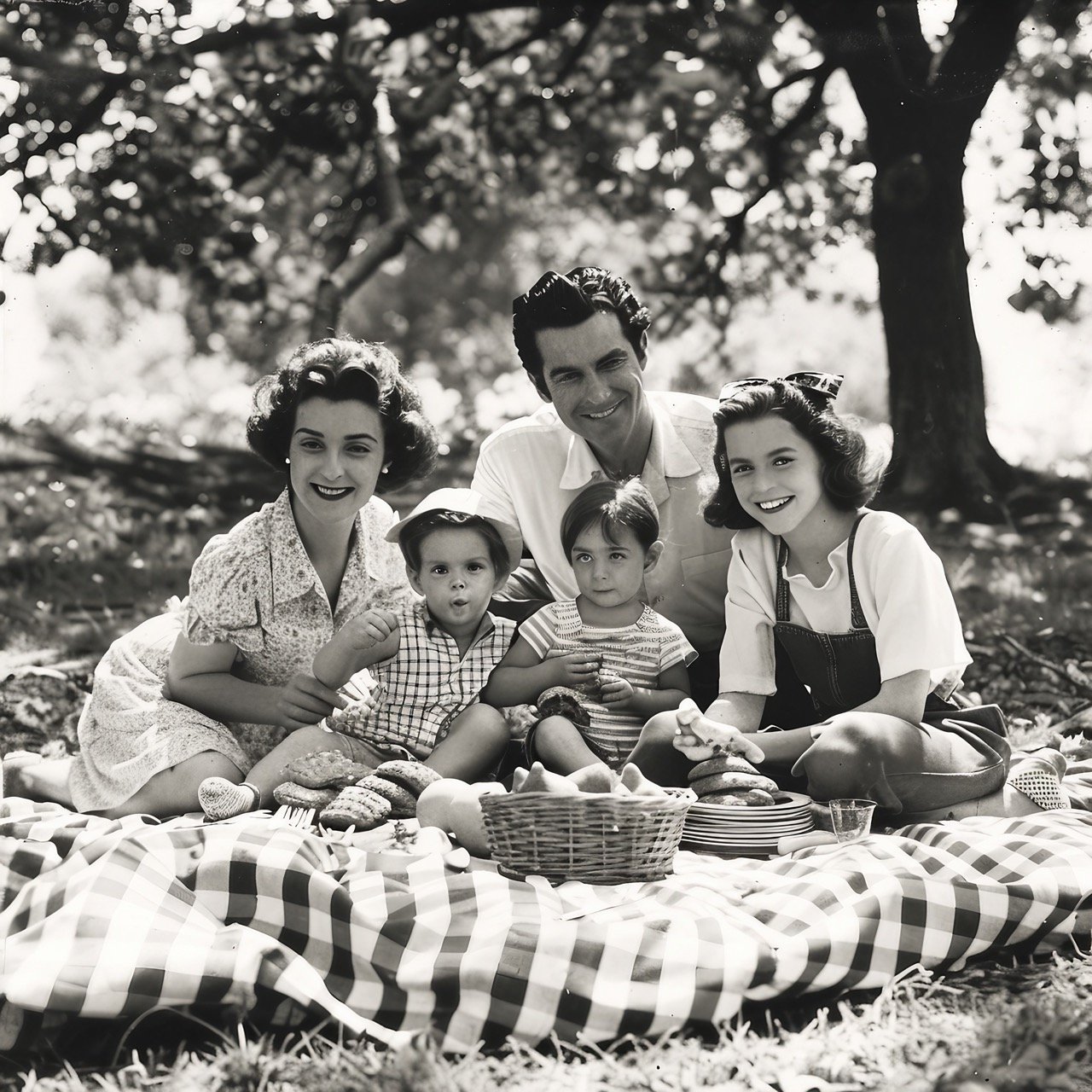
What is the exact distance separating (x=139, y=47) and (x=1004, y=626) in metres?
5.46

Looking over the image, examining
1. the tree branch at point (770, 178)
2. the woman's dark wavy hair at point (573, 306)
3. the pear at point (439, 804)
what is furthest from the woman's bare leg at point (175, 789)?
the tree branch at point (770, 178)

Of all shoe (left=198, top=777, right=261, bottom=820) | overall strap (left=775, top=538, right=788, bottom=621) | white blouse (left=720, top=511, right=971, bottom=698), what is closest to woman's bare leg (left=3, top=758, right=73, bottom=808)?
shoe (left=198, top=777, right=261, bottom=820)

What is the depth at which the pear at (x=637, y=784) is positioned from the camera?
2488 mm

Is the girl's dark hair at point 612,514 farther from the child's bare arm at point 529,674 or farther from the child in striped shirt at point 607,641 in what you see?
the child's bare arm at point 529,674

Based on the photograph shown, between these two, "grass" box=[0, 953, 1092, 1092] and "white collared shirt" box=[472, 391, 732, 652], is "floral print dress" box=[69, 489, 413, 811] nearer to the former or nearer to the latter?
"white collared shirt" box=[472, 391, 732, 652]

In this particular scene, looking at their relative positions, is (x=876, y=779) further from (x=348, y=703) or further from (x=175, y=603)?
(x=175, y=603)

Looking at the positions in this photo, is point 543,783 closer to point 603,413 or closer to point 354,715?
point 354,715

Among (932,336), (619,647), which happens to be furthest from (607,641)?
(932,336)

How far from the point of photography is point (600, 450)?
12.3 feet

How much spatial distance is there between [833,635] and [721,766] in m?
0.50

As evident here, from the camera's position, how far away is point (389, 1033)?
6.21ft

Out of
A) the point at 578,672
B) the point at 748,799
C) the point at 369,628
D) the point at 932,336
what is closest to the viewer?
the point at 748,799

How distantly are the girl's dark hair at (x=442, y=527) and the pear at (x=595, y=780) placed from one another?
0.98 metres

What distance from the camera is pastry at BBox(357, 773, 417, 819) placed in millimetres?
2922
